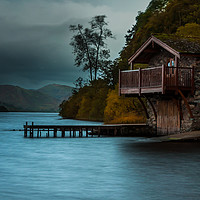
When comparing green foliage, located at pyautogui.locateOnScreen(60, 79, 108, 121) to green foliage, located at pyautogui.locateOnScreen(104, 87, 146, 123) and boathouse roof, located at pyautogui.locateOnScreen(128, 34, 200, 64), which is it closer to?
green foliage, located at pyautogui.locateOnScreen(104, 87, 146, 123)

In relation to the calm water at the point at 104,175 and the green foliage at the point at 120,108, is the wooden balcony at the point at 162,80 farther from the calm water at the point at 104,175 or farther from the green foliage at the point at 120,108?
the green foliage at the point at 120,108

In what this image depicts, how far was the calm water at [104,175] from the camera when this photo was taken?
44.1 ft

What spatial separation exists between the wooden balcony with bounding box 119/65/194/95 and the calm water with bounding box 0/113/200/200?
5.99m

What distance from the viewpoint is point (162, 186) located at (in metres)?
14.7

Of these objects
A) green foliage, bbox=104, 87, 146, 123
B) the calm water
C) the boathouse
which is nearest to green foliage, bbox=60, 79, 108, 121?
green foliage, bbox=104, 87, 146, 123

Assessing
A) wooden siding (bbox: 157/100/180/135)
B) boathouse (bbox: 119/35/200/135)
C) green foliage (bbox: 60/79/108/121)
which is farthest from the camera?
green foliage (bbox: 60/79/108/121)

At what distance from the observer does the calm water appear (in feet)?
44.1

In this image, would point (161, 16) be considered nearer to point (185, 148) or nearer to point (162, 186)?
point (185, 148)

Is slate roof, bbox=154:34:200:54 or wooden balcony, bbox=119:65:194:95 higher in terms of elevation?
slate roof, bbox=154:34:200:54

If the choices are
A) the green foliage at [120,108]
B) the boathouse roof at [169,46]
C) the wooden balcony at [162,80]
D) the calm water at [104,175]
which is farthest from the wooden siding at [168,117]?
the green foliage at [120,108]

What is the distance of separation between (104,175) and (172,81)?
16510 mm

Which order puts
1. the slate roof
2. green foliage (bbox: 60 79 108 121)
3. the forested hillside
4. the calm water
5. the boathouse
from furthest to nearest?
1. green foliage (bbox: 60 79 108 121)
2. the forested hillside
3. the slate roof
4. the boathouse
5. the calm water

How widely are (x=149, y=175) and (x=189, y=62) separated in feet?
60.0

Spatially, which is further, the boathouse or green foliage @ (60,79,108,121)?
green foliage @ (60,79,108,121)
